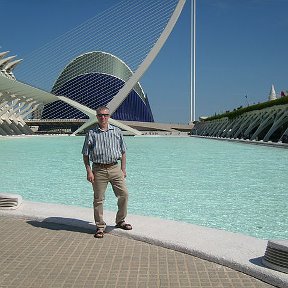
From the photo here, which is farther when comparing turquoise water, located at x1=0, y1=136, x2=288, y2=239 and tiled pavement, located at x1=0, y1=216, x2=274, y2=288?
turquoise water, located at x1=0, y1=136, x2=288, y2=239

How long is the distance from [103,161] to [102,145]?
0.14m

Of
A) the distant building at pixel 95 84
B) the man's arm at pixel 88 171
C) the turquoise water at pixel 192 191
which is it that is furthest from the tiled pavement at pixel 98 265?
the distant building at pixel 95 84

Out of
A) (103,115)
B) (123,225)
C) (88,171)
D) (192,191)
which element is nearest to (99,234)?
(123,225)

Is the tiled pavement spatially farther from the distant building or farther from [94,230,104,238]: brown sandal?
the distant building

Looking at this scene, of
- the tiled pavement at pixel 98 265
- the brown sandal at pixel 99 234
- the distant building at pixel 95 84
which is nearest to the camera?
the tiled pavement at pixel 98 265

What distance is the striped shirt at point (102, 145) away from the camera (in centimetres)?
392

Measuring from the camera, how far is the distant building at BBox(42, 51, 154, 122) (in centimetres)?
6762

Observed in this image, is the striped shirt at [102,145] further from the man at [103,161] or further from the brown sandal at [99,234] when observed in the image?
the brown sandal at [99,234]

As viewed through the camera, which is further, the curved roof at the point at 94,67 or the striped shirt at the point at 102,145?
the curved roof at the point at 94,67

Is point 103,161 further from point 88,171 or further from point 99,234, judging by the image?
point 99,234

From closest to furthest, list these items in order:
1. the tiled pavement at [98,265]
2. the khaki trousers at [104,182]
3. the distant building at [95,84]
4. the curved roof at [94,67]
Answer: the tiled pavement at [98,265] → the khaki trousers at [104,182] → the distant building at [95,84] → the curved roof at [94,67]

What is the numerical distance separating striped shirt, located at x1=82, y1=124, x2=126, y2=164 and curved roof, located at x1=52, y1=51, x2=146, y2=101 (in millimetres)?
65263

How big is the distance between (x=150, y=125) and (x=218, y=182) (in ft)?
189

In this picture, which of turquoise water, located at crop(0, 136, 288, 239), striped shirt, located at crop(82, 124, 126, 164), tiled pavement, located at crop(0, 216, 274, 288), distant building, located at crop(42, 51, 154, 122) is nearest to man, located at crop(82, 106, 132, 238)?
striped shirt, located at crop(82, 124, 126, 164)
